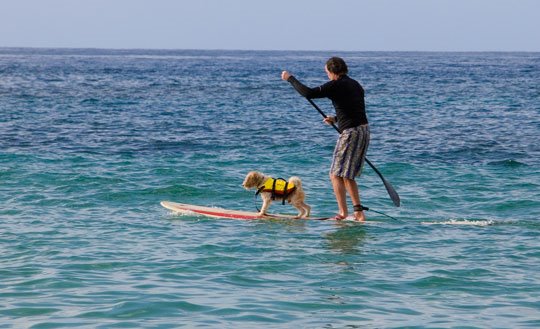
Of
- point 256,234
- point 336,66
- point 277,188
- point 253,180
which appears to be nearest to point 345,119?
point 336,66

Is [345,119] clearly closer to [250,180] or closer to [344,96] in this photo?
[344,96]

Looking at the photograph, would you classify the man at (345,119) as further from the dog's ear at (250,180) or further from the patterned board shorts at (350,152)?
the dog's ear at (250,180)

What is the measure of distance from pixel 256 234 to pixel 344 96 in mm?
2275

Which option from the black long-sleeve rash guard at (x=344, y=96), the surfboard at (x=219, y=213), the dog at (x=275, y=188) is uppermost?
the black long-sleeve rash guard at (x=344, y=96)

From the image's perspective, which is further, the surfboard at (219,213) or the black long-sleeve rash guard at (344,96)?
the surfboard at (219,213)

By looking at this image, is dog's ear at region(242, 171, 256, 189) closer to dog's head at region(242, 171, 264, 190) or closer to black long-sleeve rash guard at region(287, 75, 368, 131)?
dog's head at region(242, 171, 264, 190)

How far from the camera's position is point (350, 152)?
13.1 meters

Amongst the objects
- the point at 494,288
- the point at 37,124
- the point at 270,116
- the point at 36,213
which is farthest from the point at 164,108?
the point at 494,288

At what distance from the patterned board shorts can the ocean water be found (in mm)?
809

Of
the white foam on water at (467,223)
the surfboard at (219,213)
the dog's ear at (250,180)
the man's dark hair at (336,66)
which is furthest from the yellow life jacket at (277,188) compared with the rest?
the white foam on water at (467,223)

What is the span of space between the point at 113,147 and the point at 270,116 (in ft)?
41.5

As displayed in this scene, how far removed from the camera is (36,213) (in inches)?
560

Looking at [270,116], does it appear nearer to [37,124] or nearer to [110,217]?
[37,124]

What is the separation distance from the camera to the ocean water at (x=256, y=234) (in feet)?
28.8
